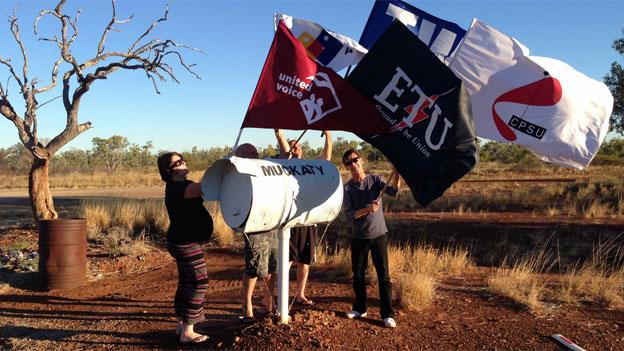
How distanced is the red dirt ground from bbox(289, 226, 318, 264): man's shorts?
1.89 ft

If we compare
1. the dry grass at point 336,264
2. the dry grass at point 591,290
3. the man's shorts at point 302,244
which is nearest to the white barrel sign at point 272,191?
the man's shorts at point 302,244

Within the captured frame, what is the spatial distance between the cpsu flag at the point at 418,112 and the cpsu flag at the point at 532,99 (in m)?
1.17

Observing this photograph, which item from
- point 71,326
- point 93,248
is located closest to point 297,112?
point 71,326

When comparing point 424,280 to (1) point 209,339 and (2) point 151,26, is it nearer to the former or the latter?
(1) point 209,339

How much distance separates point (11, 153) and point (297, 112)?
6984 cm

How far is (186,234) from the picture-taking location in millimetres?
4961

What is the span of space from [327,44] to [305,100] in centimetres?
220

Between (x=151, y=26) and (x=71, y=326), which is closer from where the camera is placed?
(x=71, y=326)

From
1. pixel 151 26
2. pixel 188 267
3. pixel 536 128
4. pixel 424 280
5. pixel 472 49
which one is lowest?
pixel 424 280

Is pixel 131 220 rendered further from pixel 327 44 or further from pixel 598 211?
pixel 598 211

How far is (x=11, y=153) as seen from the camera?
65.2m

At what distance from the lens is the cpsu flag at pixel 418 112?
4.91 metres

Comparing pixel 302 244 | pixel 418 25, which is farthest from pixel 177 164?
pixel 418 25

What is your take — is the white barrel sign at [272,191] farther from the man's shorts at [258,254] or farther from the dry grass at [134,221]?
the dry grass at [134,221]
